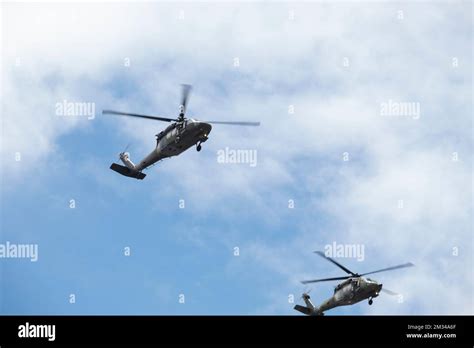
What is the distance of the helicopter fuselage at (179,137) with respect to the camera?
65.3m

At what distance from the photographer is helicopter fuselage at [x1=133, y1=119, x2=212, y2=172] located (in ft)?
214

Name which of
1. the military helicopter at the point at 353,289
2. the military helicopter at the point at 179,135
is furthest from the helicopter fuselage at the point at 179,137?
the military helicopter at the point at 353,289

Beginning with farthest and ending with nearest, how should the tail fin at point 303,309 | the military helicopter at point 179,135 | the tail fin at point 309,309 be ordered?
the tail fin at point 303,309
the tail fin at point 309,309
the military helicopter at point 179,135

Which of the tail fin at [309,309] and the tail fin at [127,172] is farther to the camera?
the tail fin at [309,309]

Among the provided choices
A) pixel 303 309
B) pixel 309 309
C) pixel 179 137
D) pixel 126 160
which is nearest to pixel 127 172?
pixel 126 160

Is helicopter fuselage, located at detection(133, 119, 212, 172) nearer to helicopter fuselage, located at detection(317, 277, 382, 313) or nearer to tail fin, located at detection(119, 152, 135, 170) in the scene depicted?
tail fin, located at detection(119, 152, 135, 170)

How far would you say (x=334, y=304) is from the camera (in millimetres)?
79250

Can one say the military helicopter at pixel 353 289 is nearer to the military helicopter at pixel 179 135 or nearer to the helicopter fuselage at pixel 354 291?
the helicopter fuselage at pixel 354 291

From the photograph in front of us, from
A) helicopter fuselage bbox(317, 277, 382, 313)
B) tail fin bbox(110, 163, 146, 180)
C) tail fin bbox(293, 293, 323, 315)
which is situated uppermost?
tail fin bbox(110, 163, 146, 180)

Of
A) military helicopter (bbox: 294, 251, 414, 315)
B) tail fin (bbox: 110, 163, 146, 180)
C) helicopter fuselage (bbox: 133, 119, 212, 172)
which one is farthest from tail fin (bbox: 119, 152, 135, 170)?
military helicopter (bbox: 294, 251, 414, 315)
